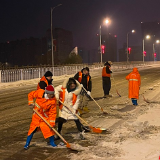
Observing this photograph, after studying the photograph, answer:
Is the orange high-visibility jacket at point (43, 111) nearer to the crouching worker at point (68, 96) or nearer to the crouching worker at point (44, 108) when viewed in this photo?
the crouching worker at point (44, 108)

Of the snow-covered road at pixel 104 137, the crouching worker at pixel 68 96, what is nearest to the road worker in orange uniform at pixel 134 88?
the snow-covered road at pixel 104 137

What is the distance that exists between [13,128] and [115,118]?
117 inches

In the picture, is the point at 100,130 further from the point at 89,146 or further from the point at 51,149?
the point at 51,149

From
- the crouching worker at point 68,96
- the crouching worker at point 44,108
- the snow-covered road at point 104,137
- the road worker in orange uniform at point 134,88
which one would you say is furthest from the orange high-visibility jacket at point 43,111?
the road worker in orange uniform at point 134,88

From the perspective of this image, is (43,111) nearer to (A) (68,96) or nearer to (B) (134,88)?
(A) (68,96)

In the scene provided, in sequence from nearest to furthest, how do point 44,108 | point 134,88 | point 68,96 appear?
point 44,108, point 68,96, point 134,88

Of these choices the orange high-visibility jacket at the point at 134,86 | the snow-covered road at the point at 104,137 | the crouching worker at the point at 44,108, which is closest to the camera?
the snow-covered road at the point at 104,137

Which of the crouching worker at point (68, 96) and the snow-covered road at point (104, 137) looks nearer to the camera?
the snow-covered road at point (104, 137)

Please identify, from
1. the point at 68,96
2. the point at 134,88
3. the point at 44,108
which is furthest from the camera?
the point at 134,88

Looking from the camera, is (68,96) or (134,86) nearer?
(68,96)

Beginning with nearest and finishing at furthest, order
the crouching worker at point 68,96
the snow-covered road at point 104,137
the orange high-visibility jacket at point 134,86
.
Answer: the snow-covered road at point 104,137 → the crouching worker at point 68,96 → the orange high-visibility jacket at point 134,86

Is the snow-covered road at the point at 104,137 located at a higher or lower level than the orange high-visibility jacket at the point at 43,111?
lower

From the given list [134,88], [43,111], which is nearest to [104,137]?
[43,111]

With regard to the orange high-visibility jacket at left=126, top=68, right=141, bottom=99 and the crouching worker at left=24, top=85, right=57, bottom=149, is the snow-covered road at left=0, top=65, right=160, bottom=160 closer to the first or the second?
the crouching worker at left=24, top=85, right=57, bottom=149
